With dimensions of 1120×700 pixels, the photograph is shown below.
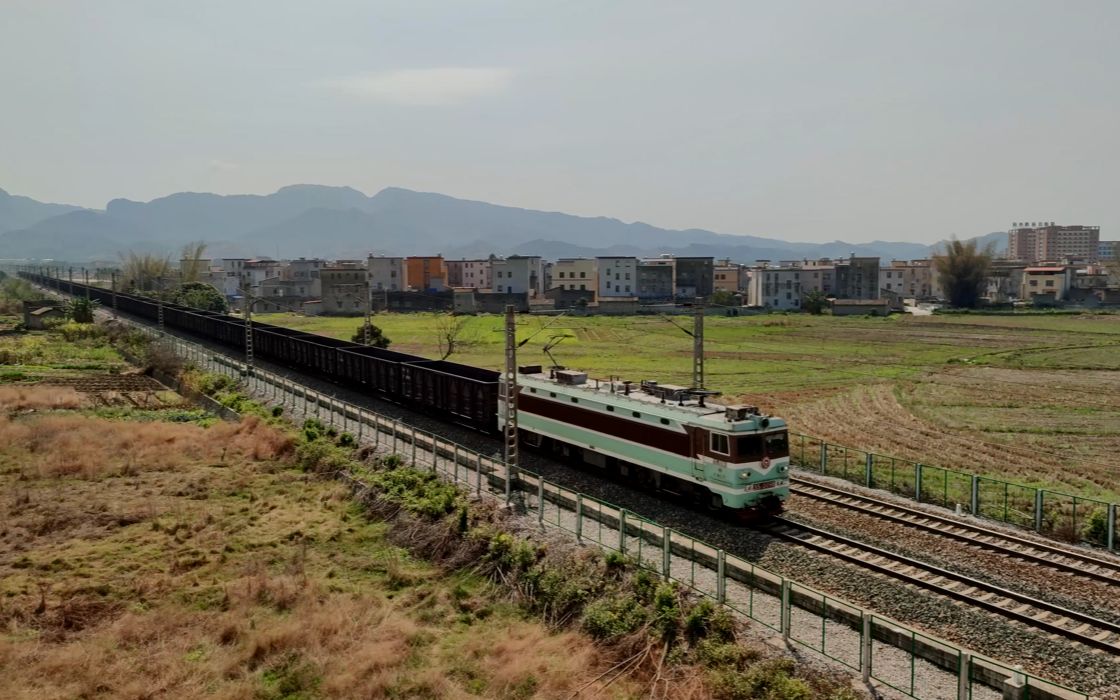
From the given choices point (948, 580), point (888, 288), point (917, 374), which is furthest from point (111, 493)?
point (888, 288)

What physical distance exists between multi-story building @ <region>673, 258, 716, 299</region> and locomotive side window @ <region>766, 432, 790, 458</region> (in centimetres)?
12893

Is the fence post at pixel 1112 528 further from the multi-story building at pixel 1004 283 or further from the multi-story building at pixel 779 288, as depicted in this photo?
the multi-story building at pixel 1004 283

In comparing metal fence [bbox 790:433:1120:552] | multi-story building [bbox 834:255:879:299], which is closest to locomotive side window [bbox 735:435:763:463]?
metal fence [bbox 790:433:1120:552]

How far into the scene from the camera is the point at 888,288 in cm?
17762

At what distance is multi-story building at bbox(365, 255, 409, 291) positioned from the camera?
15506cm

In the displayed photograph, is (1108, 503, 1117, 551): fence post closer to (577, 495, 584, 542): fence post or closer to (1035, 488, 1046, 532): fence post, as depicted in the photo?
(1035, 488, 1046, 532): fence post

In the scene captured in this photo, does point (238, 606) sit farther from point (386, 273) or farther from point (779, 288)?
point (386, 273)

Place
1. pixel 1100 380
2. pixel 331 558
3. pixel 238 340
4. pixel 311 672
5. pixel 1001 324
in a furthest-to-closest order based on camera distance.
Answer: pixel 1001 324
pixel 238 340
pixel 1100 380
pixel 331 558
pixel 311 672

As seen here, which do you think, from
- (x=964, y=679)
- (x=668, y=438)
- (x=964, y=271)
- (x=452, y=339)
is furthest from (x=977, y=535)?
(x=964, y=271)

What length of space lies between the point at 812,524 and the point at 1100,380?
47361 mm

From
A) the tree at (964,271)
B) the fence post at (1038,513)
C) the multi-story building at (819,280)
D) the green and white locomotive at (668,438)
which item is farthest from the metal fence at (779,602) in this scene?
the tree at (964,271)

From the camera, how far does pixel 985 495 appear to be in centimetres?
2586

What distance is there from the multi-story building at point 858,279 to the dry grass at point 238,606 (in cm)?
14096

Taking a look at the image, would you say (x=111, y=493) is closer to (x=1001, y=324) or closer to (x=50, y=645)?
(x=50, y=645)
